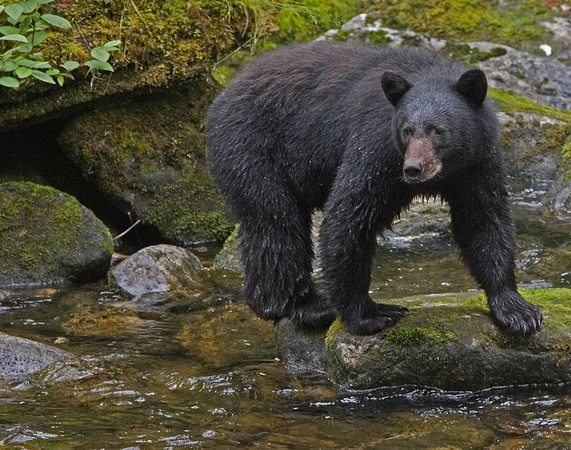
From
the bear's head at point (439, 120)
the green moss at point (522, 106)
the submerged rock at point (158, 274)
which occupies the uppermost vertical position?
the bear's head at point (439, 120)

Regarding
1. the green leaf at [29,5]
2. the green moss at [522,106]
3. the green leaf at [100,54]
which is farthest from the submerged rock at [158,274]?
the green moss at [522,106]

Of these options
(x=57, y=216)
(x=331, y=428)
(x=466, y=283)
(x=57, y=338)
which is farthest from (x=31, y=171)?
(x=331, y=428)

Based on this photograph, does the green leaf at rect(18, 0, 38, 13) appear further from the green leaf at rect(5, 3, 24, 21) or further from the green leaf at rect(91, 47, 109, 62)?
the green leaf at rect(91, 47, 109, 62)

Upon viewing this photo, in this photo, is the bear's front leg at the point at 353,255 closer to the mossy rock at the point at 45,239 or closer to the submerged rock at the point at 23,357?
the submerged rock at the point at 23,357

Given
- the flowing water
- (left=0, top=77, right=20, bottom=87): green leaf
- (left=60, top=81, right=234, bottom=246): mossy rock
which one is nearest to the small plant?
(left=0, top=77, right=20, bottom=87): green leaf

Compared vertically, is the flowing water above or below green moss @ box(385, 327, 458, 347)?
below

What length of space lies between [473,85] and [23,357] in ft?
11.8

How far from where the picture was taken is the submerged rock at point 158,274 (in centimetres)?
868

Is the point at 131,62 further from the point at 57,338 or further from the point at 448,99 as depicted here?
the point at 448,99

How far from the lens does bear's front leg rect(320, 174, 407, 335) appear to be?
6.01 m

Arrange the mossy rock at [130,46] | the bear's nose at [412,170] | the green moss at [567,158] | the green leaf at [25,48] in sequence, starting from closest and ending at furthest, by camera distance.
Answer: the bear's nose at [412,170]
the green leaf at [25,48]
the mossy rock at [130,46]
the green moss at [567,158]

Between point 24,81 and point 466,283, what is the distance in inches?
180

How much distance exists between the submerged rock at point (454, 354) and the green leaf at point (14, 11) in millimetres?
3689

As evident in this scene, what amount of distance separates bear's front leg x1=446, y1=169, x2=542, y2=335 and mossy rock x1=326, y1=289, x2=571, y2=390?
0.13 m
